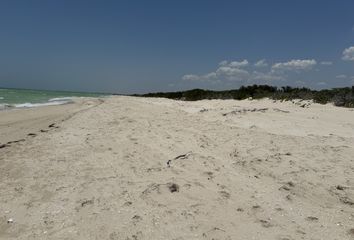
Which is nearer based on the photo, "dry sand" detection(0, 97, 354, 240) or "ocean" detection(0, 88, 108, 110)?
"dry sand" detection(0, 97, 354, 240)

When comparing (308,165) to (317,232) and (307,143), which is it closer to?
(307,143)

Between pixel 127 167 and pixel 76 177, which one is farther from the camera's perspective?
pixel 127 167

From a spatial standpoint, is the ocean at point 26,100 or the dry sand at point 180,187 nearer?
the dry sand at point 180,187

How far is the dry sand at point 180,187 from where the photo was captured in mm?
3748

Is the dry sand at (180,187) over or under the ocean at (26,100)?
over

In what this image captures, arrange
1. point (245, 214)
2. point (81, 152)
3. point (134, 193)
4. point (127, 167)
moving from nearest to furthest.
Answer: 1. point (245, 214)
2. point (134, 193)
3. point (127, 167)
4. point (81, 152)

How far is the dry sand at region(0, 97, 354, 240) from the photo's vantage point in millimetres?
3748

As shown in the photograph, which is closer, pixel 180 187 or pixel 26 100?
pixel 180 187

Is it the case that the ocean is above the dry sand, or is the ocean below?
below

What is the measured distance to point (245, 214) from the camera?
4.07 metres

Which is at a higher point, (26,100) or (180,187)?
(180,187)

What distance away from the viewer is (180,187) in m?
4.88

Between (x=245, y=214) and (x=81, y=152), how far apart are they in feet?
13.0

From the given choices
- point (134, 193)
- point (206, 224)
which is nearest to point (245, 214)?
point (206, 224)
